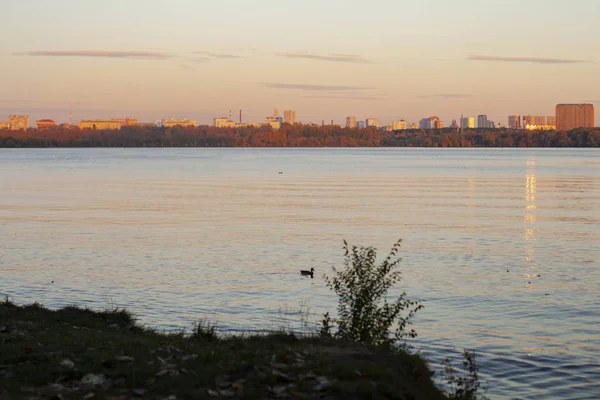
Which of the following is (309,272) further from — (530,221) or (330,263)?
(530,221)

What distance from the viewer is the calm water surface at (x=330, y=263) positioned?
60.6ft

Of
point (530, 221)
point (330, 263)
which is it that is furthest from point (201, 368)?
point (530, 221)

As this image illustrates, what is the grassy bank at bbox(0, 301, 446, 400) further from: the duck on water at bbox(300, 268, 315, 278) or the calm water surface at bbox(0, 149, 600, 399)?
the duck on water at bbox(300, 268, 315, 278)

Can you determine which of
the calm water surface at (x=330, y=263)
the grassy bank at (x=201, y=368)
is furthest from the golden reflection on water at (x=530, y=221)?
the grassy bank at (x=201, y=368)

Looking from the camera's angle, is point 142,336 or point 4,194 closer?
point 142,336

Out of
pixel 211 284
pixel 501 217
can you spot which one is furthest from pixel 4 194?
pixel 211 284

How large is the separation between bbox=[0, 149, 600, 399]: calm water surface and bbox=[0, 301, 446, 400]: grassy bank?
3.80 meters

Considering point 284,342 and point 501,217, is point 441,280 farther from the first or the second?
point 501,217

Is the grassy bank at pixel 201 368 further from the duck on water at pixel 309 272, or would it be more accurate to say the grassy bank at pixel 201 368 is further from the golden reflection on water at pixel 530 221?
the golden reflection on water at pixel 530 221

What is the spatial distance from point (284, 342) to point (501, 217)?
35.5 m

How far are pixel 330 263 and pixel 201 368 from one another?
18.6m

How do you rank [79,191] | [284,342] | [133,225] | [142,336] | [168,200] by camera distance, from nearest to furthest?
[284,342] → [142,336] → [133,225] → [168,200] → [79,191]

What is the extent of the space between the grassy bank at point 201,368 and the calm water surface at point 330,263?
3.80 metres

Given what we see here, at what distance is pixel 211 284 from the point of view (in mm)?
25344
